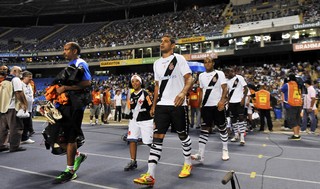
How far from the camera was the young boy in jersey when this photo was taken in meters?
4.56

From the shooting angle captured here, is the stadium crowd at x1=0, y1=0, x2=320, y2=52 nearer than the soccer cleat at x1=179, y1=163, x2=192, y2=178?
No

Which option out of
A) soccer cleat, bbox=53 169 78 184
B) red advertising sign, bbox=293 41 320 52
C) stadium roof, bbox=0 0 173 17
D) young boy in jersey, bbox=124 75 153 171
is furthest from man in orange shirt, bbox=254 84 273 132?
stadium roof, bbox=0 0 173 17

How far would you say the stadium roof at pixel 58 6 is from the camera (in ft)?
155

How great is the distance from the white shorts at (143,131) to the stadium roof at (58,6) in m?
44.8

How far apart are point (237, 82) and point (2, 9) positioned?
57218mm

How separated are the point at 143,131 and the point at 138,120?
0.23 meters

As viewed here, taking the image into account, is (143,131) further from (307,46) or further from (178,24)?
(178,24)

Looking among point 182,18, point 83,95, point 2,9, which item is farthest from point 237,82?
point 2,9

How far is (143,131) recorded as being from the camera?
4.59 metres

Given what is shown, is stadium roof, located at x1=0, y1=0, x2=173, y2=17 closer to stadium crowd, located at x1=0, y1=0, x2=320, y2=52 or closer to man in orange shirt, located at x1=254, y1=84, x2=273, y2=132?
stadium crowd, located at x1=0, y1=0, x2=320, y2=52

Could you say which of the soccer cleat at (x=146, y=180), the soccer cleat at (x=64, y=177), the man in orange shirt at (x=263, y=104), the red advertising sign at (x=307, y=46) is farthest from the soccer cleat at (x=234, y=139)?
the red advertising sign at (x=307, y=46)

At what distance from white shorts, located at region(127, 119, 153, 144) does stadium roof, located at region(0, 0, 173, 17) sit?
4481 cm

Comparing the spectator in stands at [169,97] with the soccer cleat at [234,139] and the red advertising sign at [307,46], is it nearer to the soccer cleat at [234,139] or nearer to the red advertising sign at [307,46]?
the soccer cleat at [234,139]

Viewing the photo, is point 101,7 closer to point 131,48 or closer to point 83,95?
point 131,48
